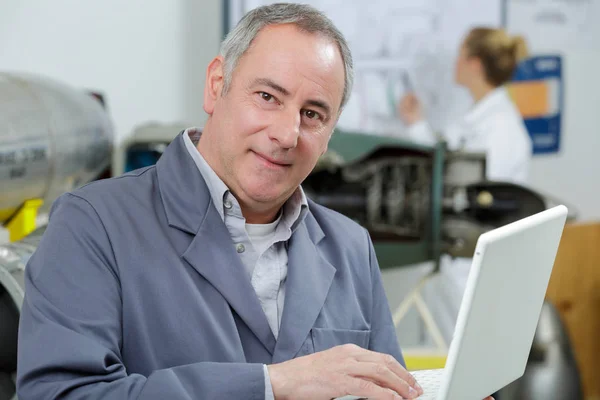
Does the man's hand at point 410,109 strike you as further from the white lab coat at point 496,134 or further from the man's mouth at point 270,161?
the man's mouth at point 270,161

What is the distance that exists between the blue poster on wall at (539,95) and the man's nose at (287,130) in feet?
7.59

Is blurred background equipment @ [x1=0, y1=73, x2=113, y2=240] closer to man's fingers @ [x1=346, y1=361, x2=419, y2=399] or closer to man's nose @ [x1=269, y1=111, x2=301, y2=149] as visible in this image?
man's nose @ [x1=269, y1=111, x2=301, y2=149]

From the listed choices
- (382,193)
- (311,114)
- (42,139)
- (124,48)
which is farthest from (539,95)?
(311,114)

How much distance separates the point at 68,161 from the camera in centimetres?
177

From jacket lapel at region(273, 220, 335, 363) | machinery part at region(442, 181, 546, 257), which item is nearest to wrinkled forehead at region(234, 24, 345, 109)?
jacket lapel at region(273, 220, 335, 363)

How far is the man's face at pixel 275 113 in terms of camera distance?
1138mm

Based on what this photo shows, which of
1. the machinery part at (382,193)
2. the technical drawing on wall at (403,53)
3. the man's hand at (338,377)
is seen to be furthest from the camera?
the technical drawing on wall at (403,53)

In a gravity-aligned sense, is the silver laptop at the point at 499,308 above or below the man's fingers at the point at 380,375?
above

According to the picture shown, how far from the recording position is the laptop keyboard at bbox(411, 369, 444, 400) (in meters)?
1.03

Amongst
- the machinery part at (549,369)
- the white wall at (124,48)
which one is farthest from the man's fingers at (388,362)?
the white wall at (124,48)

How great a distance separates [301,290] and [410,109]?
2.15 metres

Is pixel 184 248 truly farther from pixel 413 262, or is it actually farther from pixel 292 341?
pixel 413 262

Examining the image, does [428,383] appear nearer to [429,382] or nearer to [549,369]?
[429,382]

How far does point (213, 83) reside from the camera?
4.08 feet
